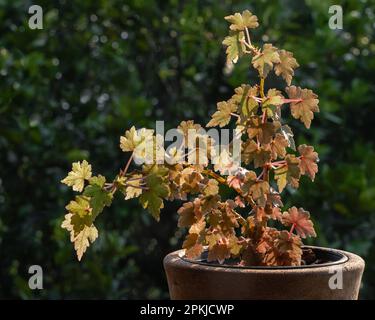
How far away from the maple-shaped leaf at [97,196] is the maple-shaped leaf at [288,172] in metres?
0.37

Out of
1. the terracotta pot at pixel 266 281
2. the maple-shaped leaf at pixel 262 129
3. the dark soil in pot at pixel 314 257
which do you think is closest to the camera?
the terracotta pot at pixel 266 281

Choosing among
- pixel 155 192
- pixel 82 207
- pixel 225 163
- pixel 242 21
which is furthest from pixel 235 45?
pixel 82 207

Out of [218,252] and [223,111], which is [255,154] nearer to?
[223,111]

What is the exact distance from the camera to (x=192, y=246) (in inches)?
65.1

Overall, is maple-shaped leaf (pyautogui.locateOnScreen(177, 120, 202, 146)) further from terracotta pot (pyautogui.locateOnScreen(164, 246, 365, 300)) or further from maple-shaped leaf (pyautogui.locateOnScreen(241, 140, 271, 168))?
terracotta pot (pyautogui.locateOnScreen(164, 246, 365, 300))

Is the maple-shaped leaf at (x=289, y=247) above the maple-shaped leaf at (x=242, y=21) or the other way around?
the other way around

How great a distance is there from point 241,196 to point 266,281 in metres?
0.26

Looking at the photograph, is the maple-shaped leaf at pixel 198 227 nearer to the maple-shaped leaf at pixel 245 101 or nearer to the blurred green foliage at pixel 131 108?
the maple-shaped leaf at pixel 245 101

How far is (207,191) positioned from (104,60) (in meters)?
2.02

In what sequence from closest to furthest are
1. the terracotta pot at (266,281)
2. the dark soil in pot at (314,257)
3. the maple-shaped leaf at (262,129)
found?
the terracotta pot at (266,281) → the maple-shaped leaf at (262,129) → the dark soil in pot at (314,257)

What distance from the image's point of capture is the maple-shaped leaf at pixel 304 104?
1642mm

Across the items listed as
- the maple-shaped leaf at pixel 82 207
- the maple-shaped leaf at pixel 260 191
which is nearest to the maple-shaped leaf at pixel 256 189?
the maple-shaped leaf at pixel 260 191

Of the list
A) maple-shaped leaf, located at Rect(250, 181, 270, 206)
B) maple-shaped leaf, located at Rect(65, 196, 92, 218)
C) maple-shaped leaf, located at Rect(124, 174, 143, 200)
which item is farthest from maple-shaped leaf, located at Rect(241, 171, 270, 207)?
maple-shaped leaf, located at Rect(65, 196, 92, 218)

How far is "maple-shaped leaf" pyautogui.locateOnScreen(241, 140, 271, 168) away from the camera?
160 centimetres
